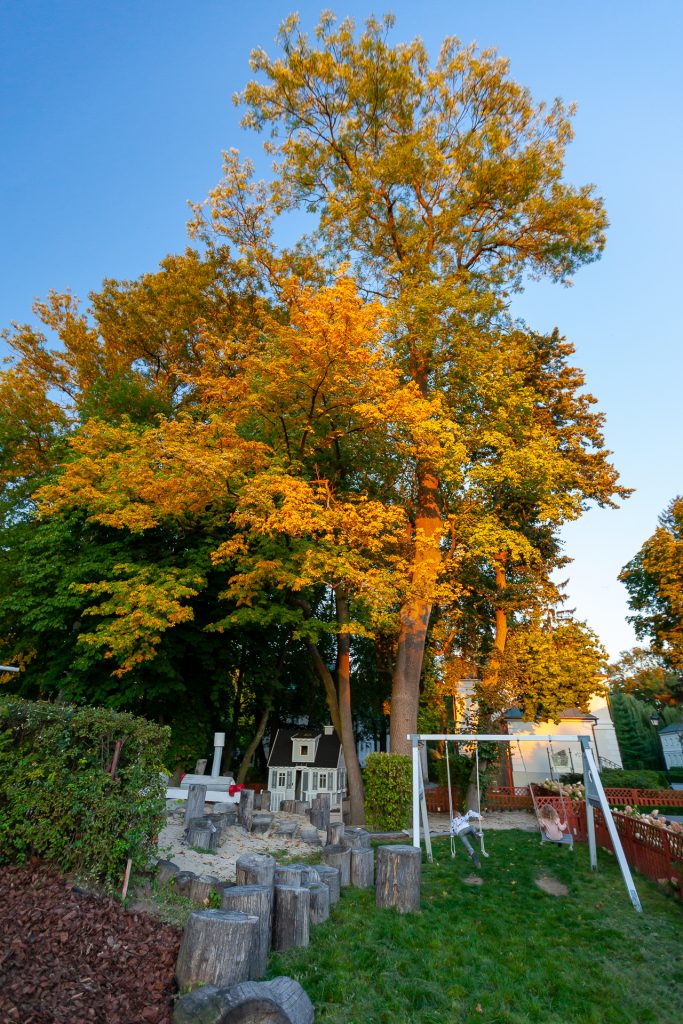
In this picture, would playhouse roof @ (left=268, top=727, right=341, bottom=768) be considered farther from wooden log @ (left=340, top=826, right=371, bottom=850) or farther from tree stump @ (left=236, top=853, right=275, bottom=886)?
tree stump @ (left=236, top=853, right=275, bottom=886)

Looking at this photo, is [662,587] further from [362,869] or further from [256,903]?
[256,903]

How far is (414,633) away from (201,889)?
9.39 metres

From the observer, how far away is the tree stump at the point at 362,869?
8.03 metres

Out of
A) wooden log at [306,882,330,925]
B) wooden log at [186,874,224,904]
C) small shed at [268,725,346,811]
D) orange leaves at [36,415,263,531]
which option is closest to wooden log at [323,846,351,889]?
wooden log at [306,882,330,925]

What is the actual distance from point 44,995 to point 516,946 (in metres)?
4.77

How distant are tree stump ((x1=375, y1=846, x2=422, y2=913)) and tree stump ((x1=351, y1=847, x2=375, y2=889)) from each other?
3.51ft

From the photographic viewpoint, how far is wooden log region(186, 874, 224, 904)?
6.20 m

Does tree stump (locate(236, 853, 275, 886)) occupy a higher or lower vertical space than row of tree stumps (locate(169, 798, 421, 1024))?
higher

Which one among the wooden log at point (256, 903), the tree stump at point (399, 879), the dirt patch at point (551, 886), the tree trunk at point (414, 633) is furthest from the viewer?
the tree trunk at point (414, 633)

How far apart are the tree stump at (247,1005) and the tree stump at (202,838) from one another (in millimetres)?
6015

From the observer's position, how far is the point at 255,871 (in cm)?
606

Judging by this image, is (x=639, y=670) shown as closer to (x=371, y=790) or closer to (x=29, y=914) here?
(x=371, y=790)

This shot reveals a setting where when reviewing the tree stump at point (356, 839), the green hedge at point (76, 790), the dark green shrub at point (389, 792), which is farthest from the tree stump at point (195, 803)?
the green hedge at point (76, 790)

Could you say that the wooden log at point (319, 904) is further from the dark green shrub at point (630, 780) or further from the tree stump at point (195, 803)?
the dark green shrub at point (630, 780)
